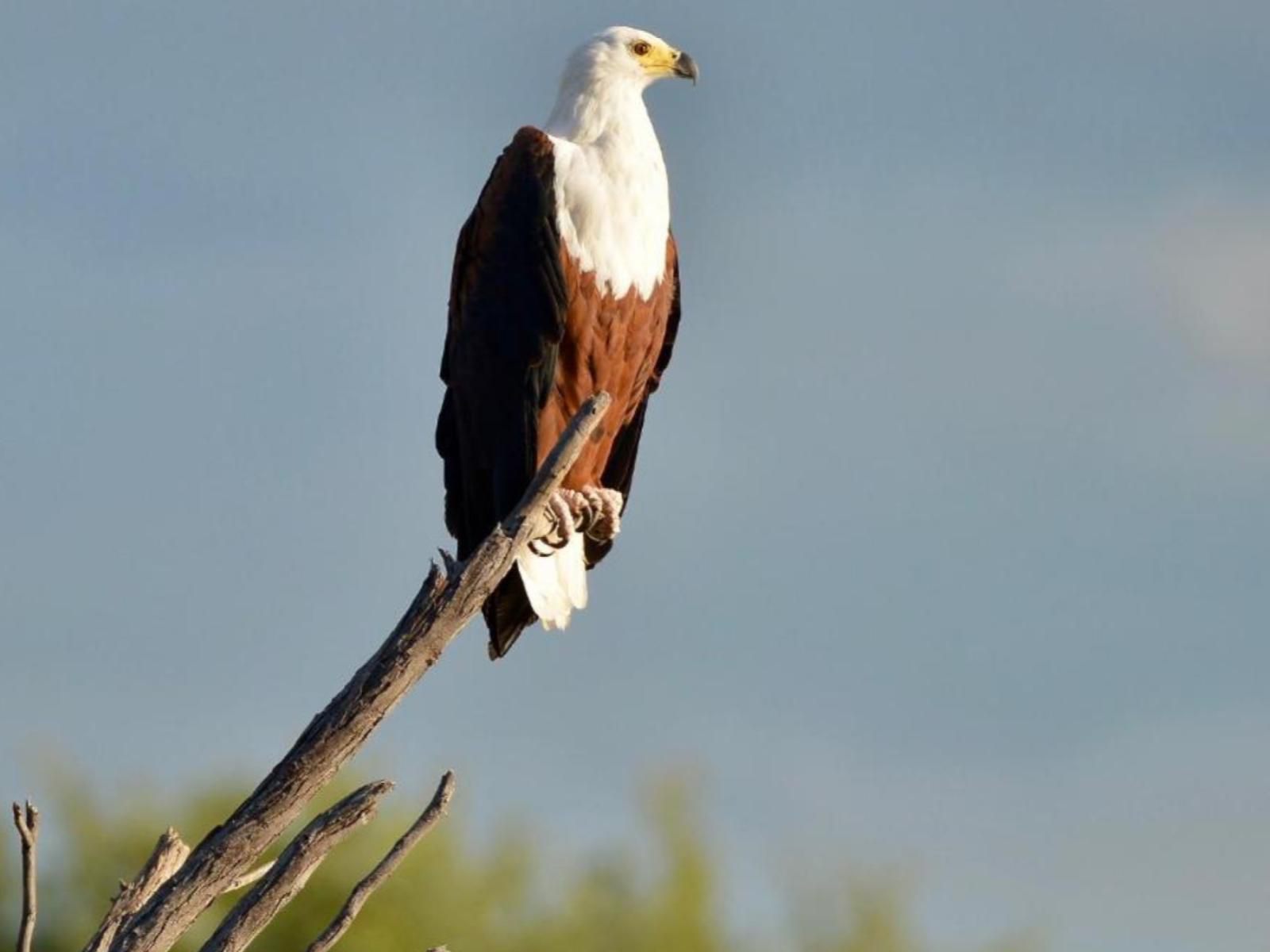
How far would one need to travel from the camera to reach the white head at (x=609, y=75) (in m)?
7.47

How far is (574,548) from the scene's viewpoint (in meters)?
7.15

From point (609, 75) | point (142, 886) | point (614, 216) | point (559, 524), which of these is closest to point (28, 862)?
point (142, 886)

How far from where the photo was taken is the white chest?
7.12 metres

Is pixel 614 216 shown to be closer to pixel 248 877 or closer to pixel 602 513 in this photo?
pixel 602 513

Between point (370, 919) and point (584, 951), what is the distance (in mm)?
1988

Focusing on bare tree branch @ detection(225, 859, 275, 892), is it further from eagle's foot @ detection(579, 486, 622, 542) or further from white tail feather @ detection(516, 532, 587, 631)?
eagle's foot @ detection(579, 486, 622, 542)

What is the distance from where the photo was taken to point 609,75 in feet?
24.9

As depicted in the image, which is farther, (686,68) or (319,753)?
(686,68)

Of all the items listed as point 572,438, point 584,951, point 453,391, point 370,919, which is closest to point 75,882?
point 370,919

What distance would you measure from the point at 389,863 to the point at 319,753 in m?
0.29

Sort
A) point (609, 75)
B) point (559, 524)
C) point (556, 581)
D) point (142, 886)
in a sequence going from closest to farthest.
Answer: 1. point (142, 886)
2. point (559, 524)
3. point (556, 581)
4. point (609, 75)

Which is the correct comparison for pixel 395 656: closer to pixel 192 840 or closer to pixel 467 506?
pixel 467 506

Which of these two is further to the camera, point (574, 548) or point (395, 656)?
point (574, 548)

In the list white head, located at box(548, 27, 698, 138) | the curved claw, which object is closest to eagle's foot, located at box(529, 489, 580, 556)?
the curved claw
